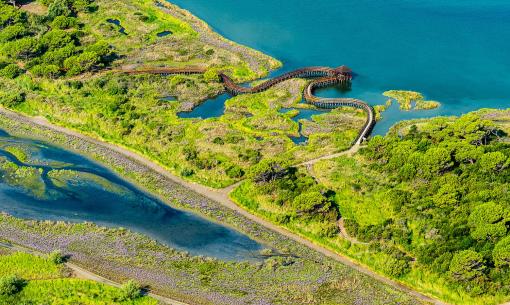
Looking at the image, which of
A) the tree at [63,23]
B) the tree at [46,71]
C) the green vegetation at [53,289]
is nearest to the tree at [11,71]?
the tree at [46,71]

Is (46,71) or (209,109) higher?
(46,71)

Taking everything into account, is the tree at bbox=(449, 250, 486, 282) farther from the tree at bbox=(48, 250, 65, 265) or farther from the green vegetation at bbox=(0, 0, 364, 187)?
the tree at bbox=(48, 250, 65, 265)

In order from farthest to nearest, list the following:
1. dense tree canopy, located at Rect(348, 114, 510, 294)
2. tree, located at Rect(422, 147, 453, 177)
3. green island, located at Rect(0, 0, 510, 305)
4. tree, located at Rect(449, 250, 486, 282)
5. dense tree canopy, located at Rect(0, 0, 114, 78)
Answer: dense tree canopy, located at Rect(0, 0, 114, 78) < tree, located at Rect(422, 147, 453, 177) < green island, located at Rect(0, 0, 510, 305) < dense tree canopy, located at Rect(348, 114, 510, 294) < tree, located at Rect(449, 250, 486, 282)

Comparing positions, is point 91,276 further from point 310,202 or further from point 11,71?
point 11,71

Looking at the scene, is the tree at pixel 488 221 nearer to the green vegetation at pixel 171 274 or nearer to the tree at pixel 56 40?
the green vegetation at pixel 171 274

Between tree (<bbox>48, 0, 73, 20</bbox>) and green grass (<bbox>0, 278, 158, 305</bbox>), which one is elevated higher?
tree (<bbox>48, 0, 73, 20</bbox>)

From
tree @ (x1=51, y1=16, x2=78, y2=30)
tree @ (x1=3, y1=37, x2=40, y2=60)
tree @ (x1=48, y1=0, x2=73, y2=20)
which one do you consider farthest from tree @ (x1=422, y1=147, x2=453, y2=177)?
tree @ (x1=48, y1=0, x2=73, y2=20)

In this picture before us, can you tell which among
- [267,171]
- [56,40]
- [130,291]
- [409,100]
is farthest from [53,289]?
[56,40]
